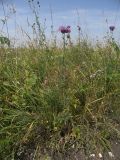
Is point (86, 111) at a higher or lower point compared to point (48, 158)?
higher

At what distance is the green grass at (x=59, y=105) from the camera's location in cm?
402

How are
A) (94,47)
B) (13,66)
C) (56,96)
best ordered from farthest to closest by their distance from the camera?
(94,47)
(13,66)
(56,96)

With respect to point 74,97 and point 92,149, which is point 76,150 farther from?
point 74,97

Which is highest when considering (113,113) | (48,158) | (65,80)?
(65,80)

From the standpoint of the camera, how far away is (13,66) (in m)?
4.89

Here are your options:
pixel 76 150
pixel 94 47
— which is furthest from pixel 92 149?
pixel 94 47

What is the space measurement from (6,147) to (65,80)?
857mm

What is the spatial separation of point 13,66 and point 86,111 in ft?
3.64

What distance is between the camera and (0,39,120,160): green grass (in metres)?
4.02

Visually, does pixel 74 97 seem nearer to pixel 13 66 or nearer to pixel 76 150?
pixel 76 150

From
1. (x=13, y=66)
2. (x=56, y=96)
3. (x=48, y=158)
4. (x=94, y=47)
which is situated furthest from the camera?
(x=94, y=47)

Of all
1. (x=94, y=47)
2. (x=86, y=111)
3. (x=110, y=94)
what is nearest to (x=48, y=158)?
(x=86, y=111)

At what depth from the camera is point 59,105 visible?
4160mm

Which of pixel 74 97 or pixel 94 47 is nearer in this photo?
pixel 74 97
